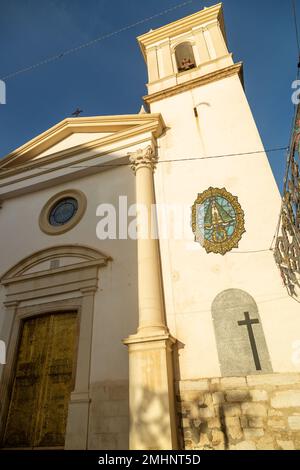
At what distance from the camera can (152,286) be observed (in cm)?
608

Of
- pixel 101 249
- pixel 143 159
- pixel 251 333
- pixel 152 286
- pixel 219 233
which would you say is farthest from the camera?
pixel 143 159

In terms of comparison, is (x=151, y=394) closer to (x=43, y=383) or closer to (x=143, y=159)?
(x=43, y=383)

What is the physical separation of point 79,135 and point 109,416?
27.5 feet

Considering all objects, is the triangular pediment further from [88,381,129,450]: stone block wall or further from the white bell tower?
[88,381,129,450]: stone block wall

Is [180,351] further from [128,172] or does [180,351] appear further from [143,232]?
[128,172]

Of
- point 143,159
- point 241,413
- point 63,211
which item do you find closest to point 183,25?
point 143,159

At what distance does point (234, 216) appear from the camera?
6.68m

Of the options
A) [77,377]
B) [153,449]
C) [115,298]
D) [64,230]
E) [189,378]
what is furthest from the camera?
[64,230]

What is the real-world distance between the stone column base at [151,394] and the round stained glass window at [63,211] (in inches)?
178

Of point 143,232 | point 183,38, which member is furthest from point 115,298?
point 183,38

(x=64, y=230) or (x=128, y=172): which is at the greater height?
(x=128, y=172)

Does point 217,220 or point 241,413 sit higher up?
point 217,220

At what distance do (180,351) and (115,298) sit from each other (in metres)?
1.87

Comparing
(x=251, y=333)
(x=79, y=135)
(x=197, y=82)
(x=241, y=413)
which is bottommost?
(x=241, y=413)
